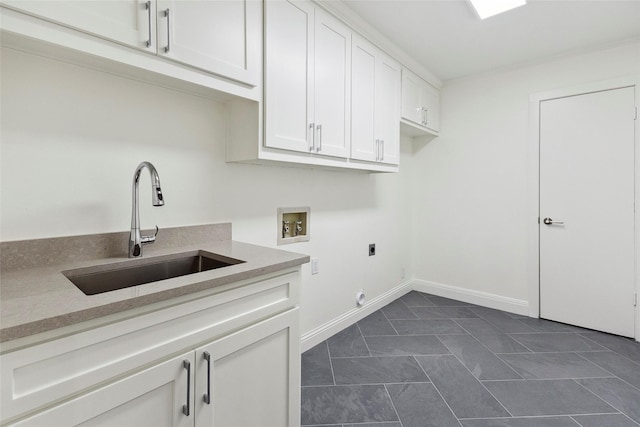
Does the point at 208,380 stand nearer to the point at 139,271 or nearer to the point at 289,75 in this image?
the point at 139,271

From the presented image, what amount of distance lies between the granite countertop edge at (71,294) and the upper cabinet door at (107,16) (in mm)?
843

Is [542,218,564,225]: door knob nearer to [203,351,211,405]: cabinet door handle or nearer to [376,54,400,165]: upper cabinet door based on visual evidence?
[376,54,400,165]: upper cabinet door

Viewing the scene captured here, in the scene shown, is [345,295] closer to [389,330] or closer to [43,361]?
[389,330]

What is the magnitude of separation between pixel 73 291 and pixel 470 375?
7.32ft

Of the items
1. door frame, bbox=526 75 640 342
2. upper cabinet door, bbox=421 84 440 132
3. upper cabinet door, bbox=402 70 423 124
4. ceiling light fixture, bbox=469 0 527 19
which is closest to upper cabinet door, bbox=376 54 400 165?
upper cabinet door, bbox=402 70 423 124

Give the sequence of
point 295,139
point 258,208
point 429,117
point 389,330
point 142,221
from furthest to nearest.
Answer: point 429,117 < point 389,330 < point 258,208 < point 295,139 < point 142,221

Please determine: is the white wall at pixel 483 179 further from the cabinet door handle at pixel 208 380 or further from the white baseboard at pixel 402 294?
the cabinet door handle at pixel 208 380

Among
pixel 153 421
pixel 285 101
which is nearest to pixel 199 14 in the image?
pixel 285 101

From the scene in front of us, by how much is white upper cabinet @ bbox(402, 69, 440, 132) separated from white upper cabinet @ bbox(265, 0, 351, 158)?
0.95m

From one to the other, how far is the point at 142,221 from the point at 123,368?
80 centimetres

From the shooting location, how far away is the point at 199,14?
134 centimetres

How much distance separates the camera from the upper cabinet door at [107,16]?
3.21 feet

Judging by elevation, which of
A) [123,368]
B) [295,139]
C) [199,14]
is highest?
[199,14]

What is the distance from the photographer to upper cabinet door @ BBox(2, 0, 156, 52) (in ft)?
3.21
